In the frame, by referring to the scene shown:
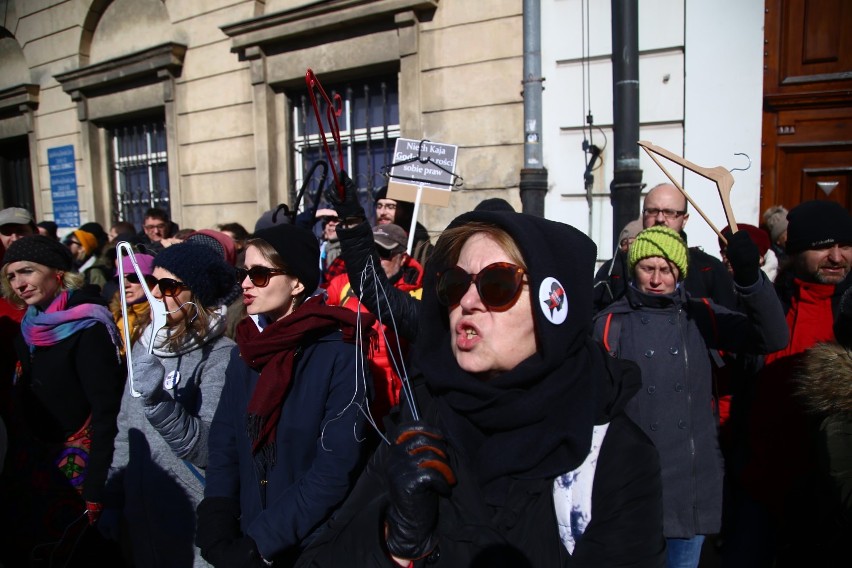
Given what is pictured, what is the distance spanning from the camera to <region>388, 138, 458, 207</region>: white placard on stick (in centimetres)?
475

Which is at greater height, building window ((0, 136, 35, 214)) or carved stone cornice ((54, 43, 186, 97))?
carved stone cornice ((54, 43, 186, 97))

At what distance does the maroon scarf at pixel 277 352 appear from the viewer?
2205 millimetres

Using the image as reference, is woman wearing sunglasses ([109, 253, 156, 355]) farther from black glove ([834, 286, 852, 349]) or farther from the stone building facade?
the stone building facade

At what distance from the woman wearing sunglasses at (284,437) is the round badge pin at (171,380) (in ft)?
0.84

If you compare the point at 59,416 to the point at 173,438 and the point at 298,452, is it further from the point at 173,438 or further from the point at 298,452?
the point at 298,452

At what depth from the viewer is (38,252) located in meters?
3.48

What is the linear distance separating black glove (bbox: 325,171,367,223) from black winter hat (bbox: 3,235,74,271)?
2.10 m

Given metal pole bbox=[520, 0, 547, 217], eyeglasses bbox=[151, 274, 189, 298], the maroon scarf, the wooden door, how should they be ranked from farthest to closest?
metal pole bbox=[520, 0, 547, 217]
the wooden door
eyeglasses bbox=[151, 274, 189, 298]
the maroon scarf

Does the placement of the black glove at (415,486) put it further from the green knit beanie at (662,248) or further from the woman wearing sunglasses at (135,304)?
the woman wearing sunglasses at (135,304)

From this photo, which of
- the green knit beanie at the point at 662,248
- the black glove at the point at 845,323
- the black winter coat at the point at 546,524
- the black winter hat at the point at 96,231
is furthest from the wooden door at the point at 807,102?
the black winter hat at the point at 96,231

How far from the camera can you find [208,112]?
861cm

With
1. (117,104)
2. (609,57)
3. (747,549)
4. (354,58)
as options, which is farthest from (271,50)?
(747,549)

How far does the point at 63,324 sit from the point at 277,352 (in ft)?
5.16

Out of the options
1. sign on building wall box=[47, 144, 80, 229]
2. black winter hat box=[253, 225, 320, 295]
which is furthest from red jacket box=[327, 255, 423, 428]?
sign on building wall box=[47, 144, 80, 229]
